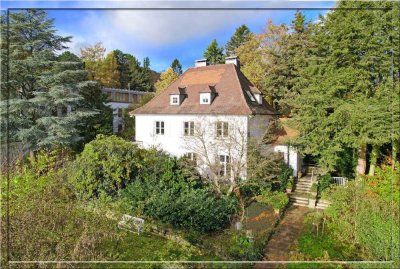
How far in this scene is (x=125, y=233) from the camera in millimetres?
3217

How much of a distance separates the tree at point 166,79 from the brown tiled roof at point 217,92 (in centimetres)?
4

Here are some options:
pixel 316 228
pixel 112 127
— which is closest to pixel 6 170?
pixel 112 127

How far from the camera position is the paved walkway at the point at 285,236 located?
Result: 2.85m

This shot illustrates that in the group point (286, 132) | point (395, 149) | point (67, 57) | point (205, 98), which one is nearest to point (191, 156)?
point (205, 98)

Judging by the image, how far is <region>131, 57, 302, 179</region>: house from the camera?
2.88 metres

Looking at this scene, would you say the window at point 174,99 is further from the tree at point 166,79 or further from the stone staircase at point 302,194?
the stone staircase at point 302,194

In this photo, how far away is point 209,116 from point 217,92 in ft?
0.85

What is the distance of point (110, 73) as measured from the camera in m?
3.01

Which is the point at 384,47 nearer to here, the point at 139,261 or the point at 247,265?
the point at 247,265

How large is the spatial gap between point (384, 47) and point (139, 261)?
3100mm

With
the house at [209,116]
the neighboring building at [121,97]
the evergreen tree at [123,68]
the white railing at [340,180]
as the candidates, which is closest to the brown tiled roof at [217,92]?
the house at [209,116]

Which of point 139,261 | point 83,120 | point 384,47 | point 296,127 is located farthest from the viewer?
point 83,120

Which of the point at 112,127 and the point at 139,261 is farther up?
the point at 112,127

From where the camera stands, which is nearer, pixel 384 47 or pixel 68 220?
pixel 384 47
